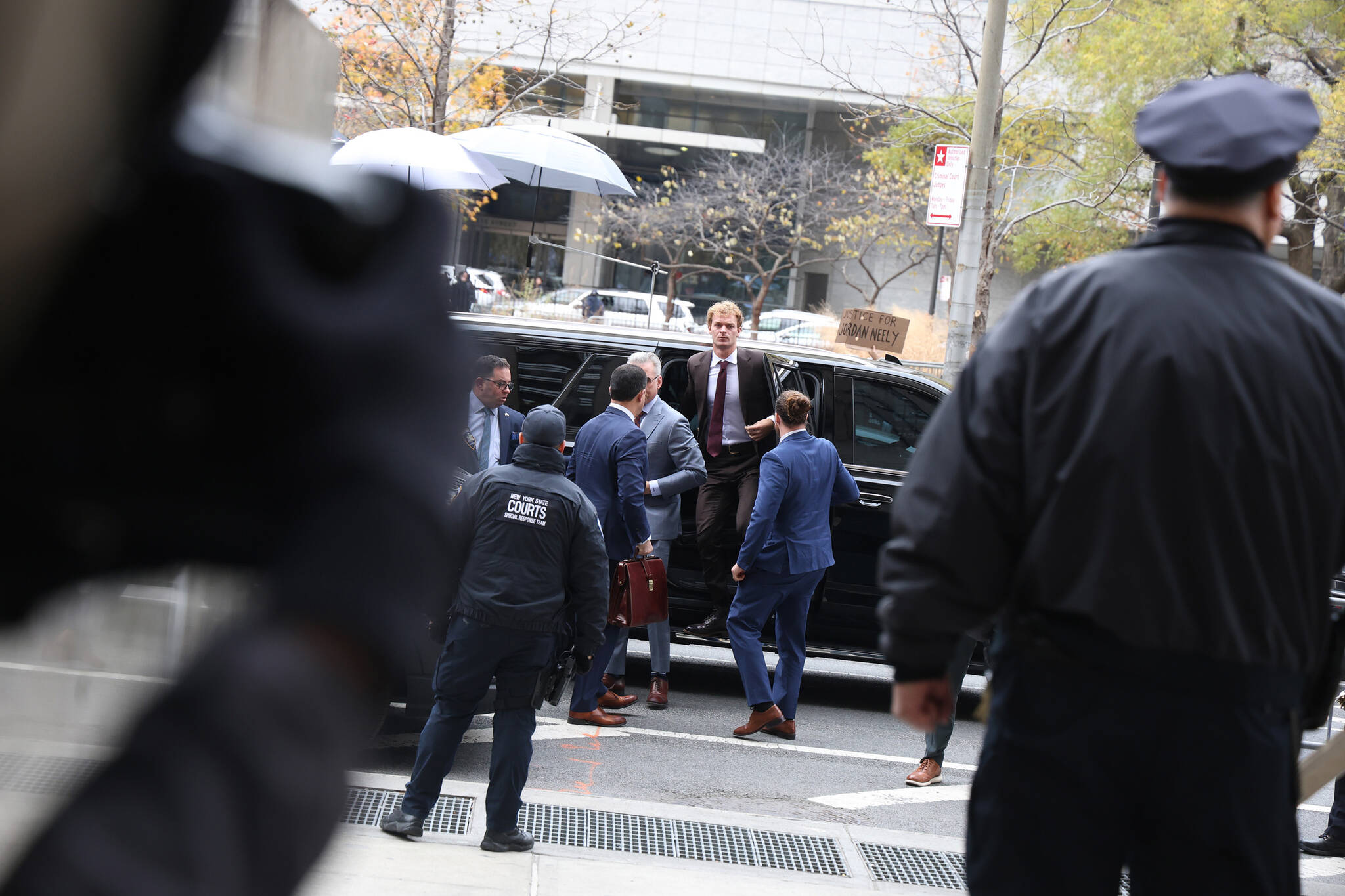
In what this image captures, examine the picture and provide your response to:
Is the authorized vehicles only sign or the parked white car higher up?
the authorized vehicles only sign

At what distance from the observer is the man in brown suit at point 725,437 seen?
777 cm

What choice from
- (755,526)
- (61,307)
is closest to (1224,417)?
(61,307)

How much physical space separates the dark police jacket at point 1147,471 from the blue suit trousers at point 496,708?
2.95 meters

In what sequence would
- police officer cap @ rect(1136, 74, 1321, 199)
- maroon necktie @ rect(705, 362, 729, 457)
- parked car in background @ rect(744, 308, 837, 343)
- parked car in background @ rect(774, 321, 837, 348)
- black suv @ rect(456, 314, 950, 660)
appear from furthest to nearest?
parked car in background @ rect(744, 308, 837, 343) < parked car in background @ rect(774, 321, 837, 348) < maroon necktie @ rect(705, 362, 729, 457) < black suv @ rect(456, 314, 950, 660) < police officer cap @ rect(1136, 74, 1321, 199)

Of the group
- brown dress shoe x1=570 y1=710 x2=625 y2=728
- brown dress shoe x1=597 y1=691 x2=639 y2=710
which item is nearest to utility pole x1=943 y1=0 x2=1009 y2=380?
brown dress shoe x1=597 y1=691 x2=639 y2=710

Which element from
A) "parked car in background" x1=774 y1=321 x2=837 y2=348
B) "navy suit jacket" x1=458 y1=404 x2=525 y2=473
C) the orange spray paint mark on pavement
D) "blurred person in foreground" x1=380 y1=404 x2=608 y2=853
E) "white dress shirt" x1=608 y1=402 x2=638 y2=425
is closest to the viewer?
"blurred person in foreground" x1=380 y1=404 x2=608 y2=853

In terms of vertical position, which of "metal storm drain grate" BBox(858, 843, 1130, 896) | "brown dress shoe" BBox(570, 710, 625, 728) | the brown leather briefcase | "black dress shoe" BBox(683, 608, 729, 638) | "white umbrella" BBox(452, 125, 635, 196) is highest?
"white umbrella" BBox(452, 125, 635, 196)

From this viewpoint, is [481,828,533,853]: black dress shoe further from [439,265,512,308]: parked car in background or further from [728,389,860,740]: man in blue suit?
[439,265,512,308]: parked car in background

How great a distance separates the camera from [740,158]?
39.6 metres

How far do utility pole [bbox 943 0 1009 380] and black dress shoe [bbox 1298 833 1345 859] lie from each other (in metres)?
5.65

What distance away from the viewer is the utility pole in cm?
1080

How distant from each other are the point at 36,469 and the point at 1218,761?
6.33ft

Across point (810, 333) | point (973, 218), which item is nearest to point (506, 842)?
point (973, 218)

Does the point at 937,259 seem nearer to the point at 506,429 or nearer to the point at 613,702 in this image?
the point at 506,429
